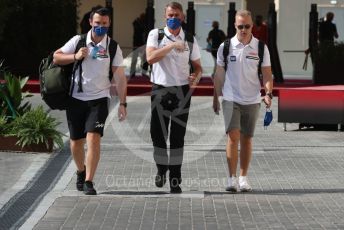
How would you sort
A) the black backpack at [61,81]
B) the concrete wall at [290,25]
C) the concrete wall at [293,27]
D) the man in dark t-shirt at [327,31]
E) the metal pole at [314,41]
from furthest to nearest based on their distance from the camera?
the concrete wall at [293,27] → the concrete wall at [290,25] → the man in dark t-shirt at [327,31] → the metal pole at [314,41] → the black backpack at [61,81]

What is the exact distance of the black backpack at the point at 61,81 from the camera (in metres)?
10.8

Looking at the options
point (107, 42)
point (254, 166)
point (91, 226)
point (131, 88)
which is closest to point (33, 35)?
point (131, 88)

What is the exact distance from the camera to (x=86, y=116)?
35.4 ft

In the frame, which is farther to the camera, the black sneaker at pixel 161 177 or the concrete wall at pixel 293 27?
the concrete wall at pixel 293 27

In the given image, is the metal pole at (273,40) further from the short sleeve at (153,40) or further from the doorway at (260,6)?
the short sleeve at (153,40)

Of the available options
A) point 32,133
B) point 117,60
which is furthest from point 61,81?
point 32,133

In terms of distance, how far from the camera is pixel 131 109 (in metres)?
21.2

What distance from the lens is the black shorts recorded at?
419 inches

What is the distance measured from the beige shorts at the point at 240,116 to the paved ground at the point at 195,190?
2.07 feet

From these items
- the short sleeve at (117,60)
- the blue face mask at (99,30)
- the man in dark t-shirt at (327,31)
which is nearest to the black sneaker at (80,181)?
the short sleeve at (117,60)

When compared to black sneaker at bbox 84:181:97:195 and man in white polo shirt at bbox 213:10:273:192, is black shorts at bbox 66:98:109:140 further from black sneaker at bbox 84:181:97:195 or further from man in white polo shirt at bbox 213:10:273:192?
man in white polo shirt at bbox 213:10:273:192

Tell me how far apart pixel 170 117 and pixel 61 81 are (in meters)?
1.09

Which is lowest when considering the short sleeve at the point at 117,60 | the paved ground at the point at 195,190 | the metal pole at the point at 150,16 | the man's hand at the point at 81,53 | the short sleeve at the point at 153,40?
the paved ground at the point at 195,190

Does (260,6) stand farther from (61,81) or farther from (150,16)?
(61,81)
